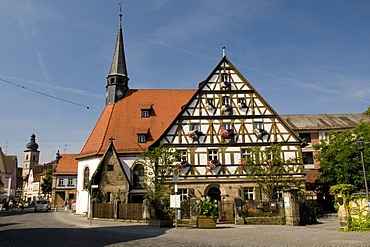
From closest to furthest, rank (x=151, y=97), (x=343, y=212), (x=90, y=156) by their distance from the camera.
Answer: (x=343, y=212)
(x=90, y=156)
(x=151, y=97)

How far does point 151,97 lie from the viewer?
35375mm

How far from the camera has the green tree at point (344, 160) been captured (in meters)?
28.7

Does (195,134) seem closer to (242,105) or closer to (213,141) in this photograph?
(213,141)

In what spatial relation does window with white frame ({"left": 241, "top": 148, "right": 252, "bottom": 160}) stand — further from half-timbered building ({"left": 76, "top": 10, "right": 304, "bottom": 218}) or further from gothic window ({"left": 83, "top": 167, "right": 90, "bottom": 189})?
gothic window ({"left": 83, "top": 167, "right": 90, "bottom": 189})

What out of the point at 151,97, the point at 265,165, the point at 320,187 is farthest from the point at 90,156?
the point at 320,187

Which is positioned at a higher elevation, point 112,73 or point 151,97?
point 112,73

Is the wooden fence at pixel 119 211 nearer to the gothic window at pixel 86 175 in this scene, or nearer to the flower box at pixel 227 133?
the gothic window at pixel 86 175

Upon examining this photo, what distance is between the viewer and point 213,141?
28.0 m

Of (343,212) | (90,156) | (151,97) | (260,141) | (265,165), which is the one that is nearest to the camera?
(343,212)

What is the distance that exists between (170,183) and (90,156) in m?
9.40

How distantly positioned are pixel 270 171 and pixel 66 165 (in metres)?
44.7

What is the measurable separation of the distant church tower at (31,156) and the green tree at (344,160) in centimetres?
10707

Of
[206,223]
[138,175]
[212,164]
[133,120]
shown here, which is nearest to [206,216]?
[206,223]

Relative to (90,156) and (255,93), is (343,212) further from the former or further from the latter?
(90,156)
